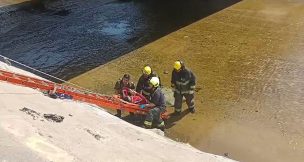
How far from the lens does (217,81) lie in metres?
12.6

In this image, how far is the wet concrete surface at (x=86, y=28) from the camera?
14.7 metres

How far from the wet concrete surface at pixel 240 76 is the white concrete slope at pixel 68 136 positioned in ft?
5.14

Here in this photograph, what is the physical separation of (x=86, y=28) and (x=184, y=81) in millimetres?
7979

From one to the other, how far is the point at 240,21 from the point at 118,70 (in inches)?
242

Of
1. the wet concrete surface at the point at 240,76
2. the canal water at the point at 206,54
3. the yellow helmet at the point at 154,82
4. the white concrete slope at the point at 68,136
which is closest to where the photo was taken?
the white concrete slope at the point at 68,136

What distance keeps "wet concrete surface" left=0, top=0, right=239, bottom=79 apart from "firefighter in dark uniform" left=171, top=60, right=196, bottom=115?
3.91 m

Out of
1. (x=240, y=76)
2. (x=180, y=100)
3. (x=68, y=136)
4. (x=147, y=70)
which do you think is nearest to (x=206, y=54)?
(x=240, y=76)

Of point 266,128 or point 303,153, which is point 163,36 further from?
point 303,153

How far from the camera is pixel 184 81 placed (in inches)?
415

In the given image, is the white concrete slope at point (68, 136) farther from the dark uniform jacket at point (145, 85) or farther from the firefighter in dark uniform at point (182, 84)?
the firefighter in dark uniform at point (182, 84)

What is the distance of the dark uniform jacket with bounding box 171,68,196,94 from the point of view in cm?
1054

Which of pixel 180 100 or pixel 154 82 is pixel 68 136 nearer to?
pixel 154 82

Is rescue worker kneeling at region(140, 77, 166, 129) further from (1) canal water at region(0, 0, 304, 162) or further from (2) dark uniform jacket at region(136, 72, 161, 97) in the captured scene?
(1) canal water at region(0, 0, 304, 162)

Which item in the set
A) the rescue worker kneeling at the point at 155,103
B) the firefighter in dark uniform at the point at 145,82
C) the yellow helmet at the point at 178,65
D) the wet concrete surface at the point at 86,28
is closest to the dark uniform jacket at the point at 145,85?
the firefighter in dark uniform at the point at 145,82
